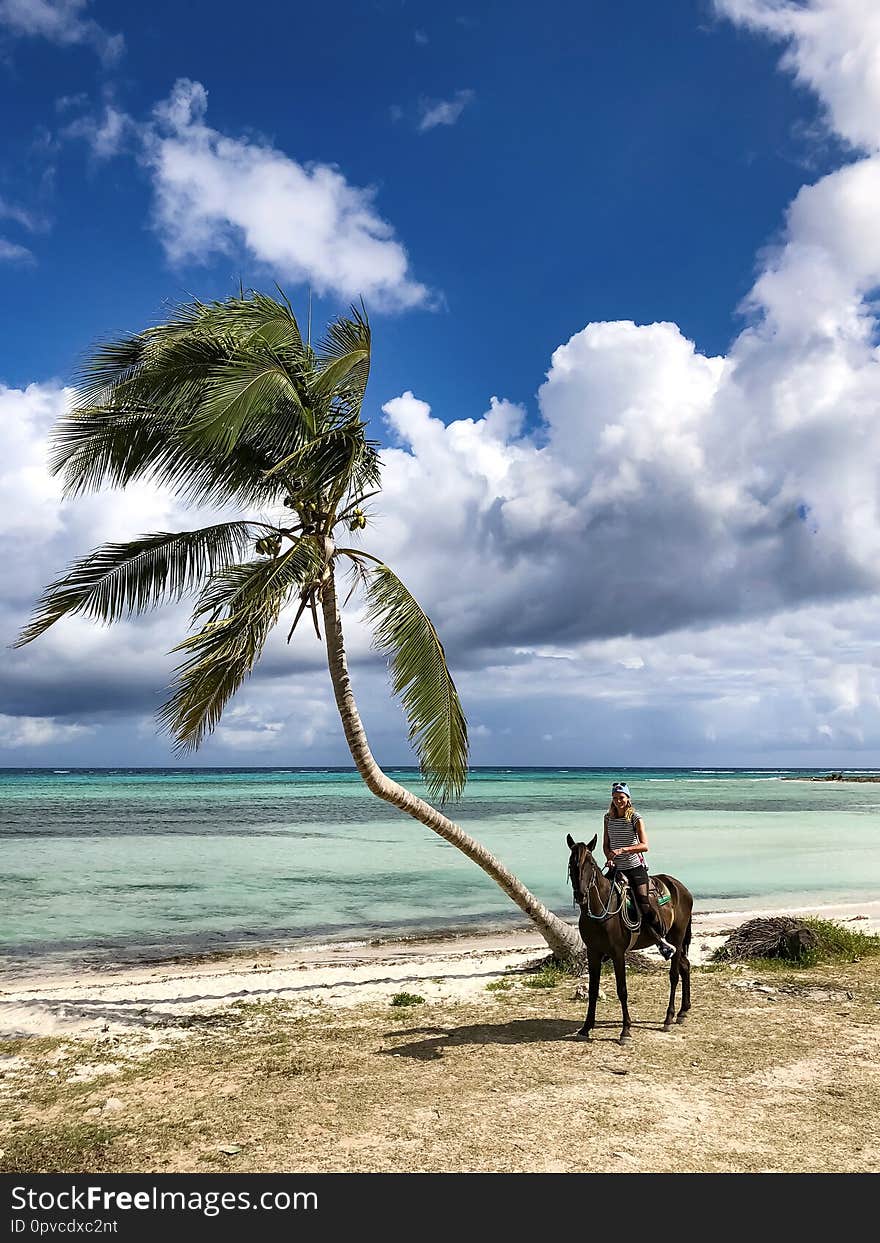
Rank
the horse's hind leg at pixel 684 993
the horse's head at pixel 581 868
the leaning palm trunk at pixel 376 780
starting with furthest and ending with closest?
the leaning palm trunk at pixel 376 780 < the horse's hind leg at pixel 684 993 < the horse's head at pixel 581 868

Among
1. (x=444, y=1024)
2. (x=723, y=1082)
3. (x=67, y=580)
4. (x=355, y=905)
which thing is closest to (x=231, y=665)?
(x=67, y=580)

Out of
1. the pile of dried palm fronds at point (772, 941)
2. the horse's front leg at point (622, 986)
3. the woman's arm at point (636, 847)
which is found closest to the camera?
the horse's front leg at point (622, 986)

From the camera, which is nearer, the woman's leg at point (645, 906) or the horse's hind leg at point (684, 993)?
the woman's leg at point (645, 906)

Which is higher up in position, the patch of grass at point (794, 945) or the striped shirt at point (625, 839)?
the striped shirt at point (625, 839)

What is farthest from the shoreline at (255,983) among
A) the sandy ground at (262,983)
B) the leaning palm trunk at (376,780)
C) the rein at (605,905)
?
the rein at (605,905)

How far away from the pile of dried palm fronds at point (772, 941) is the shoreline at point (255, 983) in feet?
1.50

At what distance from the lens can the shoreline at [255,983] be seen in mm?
8695

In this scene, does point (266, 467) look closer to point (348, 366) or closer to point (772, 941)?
point (348, 366)

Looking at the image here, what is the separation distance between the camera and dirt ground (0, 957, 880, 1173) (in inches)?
202

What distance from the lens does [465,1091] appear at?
246 inches

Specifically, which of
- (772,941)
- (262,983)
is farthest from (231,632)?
(772,941)

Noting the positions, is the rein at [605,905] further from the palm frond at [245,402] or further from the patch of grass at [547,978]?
the palm frond at [245,402]

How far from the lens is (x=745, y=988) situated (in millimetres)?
9500

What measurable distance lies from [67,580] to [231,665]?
7.98 ft
